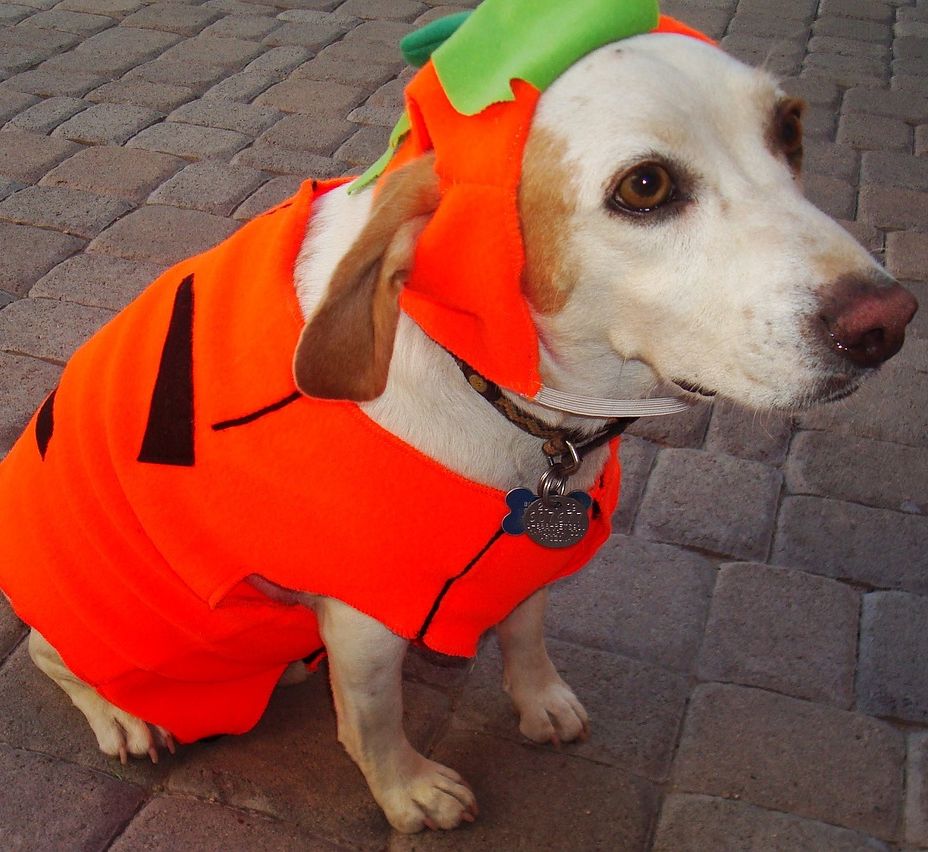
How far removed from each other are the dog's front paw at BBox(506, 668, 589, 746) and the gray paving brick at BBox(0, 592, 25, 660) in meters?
1.40

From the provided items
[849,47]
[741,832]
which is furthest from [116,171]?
[849,47]

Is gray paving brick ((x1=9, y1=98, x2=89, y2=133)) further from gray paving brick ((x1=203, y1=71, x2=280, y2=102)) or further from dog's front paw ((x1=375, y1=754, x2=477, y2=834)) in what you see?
dog's front paw ((x1=375, y1=754, x2=477, y2=834))

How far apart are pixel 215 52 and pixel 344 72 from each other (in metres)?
0.86

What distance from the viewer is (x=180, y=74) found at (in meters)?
6.07

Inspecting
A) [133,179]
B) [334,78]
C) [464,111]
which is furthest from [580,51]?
[334,78]

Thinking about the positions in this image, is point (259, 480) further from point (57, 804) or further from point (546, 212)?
point (57, 804)

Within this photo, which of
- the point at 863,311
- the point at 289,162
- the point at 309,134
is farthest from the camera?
the point at 309,134

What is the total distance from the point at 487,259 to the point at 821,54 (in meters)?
5.63

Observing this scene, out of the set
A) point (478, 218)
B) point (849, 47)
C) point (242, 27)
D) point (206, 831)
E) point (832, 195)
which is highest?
point (478, 218)

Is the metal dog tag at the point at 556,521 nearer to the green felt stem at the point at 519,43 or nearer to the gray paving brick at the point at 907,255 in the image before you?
the green felt stem at the point at 519,43

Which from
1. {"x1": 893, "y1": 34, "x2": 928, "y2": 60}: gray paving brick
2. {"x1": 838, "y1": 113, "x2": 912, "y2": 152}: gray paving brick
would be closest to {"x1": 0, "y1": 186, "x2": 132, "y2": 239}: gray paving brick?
{"x1": 838, "y1": 113, "x2": 912, "y2": 152}: gray paving brick

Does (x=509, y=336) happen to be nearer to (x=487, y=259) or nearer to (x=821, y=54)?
(x=487, y=259)

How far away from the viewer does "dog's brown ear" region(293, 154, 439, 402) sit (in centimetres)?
177

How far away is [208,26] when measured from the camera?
680 centimetres
